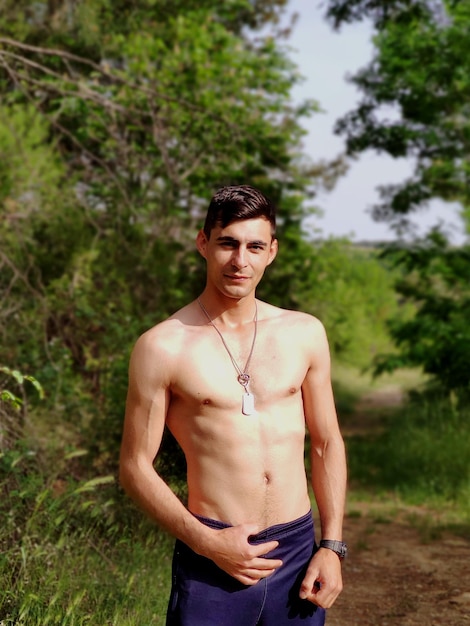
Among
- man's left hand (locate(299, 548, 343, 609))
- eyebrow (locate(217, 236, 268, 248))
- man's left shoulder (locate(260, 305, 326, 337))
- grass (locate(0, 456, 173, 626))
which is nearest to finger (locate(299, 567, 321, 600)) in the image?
man's left hand (locate(299, 548, 343, 609))

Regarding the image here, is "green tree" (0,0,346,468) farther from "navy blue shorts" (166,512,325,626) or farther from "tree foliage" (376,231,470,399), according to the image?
"navy blue shorts" (166,512,325,626)

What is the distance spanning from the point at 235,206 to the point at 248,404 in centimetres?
56

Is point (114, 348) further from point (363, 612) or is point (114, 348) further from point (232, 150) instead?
point (363, 612)

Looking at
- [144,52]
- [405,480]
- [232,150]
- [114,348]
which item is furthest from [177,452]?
[144,52]

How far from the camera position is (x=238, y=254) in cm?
254

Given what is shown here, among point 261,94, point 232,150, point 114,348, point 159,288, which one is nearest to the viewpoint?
point 114,348

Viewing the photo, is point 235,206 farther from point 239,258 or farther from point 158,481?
point 158,481

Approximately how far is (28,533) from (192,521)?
240 centimetres

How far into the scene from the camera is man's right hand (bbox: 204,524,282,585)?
2.40 metres

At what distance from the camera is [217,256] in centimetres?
256

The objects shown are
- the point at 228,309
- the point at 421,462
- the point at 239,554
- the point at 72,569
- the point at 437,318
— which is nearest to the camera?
the point at 239,554

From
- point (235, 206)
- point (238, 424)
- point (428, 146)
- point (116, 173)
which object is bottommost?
point (238, 424)

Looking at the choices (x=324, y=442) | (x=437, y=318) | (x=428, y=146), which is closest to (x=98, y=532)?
(x=324, y=442)

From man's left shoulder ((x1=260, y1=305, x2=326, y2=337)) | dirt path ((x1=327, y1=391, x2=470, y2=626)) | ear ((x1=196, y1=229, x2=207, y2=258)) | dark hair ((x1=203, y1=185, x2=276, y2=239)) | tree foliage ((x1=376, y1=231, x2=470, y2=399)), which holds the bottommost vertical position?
dirt path ((x1=327, y1=391, x2=470, y2=626))
